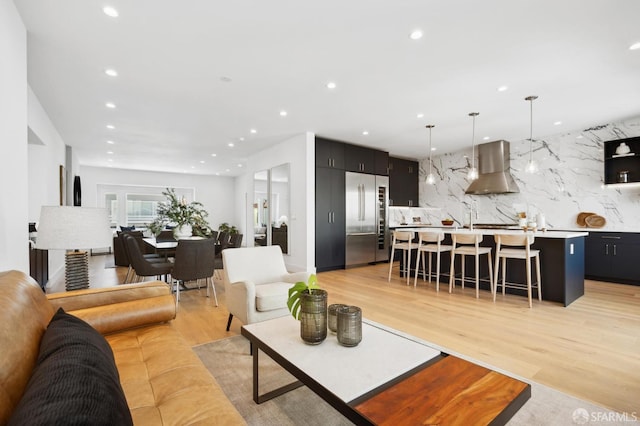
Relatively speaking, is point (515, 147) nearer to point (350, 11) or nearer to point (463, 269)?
point (463, 269)

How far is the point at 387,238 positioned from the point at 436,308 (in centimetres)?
373

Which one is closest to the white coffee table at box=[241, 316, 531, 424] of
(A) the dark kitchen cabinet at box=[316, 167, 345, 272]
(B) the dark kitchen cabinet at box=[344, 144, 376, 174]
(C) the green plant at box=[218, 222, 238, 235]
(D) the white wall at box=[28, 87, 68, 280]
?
(A) the dark kitchen cabinet at box=[316, 167, 345, 272]

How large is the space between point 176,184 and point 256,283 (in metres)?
10.1

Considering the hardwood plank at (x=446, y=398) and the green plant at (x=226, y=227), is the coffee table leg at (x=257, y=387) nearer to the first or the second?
the hardwood plank at (x=446, y=398)

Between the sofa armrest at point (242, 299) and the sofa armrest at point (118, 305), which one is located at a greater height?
the sofa armrest at point (118, 305)

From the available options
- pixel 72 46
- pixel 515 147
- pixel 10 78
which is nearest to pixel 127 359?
pixel 10 78

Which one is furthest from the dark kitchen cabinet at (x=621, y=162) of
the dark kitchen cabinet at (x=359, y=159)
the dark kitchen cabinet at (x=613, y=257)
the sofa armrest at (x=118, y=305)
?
the sofa armrest at (x=118, y=305)

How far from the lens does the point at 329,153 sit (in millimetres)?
6348

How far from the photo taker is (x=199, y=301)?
3.98 m

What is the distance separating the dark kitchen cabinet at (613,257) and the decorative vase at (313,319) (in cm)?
590

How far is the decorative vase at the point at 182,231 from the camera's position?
4684mm

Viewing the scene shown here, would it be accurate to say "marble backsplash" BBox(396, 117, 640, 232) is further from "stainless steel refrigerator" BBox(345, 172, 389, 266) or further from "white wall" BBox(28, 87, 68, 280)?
"white wall" BBox(28, 87, 68, 280)

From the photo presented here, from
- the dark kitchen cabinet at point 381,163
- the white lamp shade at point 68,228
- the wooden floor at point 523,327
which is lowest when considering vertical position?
the wooden floor at point 523,327

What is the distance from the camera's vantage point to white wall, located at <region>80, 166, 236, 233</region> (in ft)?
33.1
